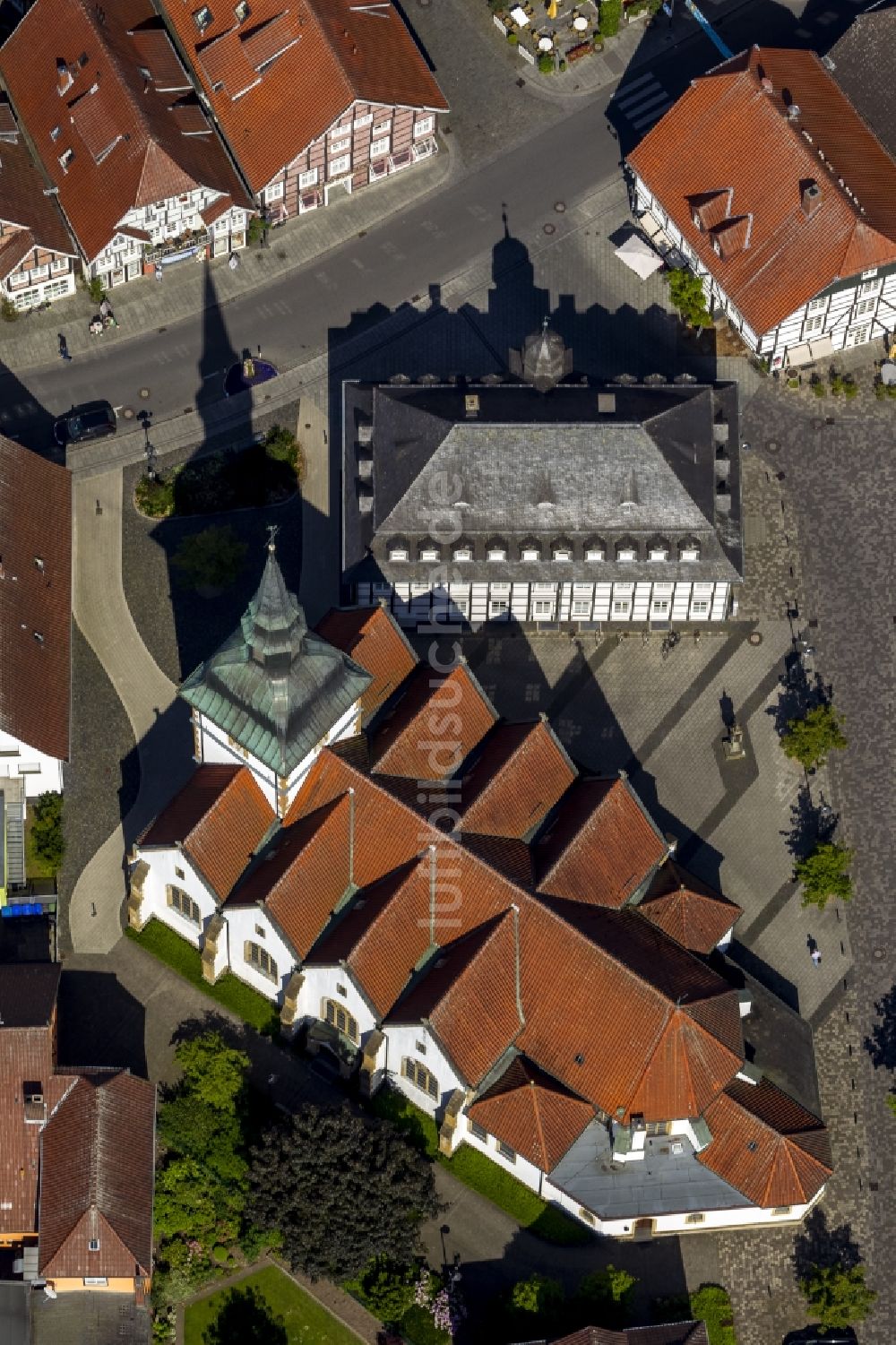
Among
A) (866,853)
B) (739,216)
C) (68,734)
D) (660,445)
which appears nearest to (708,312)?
(739,216)

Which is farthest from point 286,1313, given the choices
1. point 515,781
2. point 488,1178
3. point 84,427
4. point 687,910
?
point 84,427

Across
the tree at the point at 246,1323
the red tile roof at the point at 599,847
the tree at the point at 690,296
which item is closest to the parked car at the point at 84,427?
the tree at the point at 690,296

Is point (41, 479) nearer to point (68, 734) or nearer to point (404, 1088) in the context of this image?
point (68, 734)

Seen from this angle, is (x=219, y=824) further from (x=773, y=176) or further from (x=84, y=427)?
(x=773, y=176)

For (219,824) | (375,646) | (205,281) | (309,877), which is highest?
(205,281)

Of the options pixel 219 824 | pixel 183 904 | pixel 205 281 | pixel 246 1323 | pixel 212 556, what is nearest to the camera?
pixel 246 1323

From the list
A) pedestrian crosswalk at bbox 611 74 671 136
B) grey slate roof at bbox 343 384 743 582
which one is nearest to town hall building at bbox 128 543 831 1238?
grey slate roof at bbox 343 384 743 582
